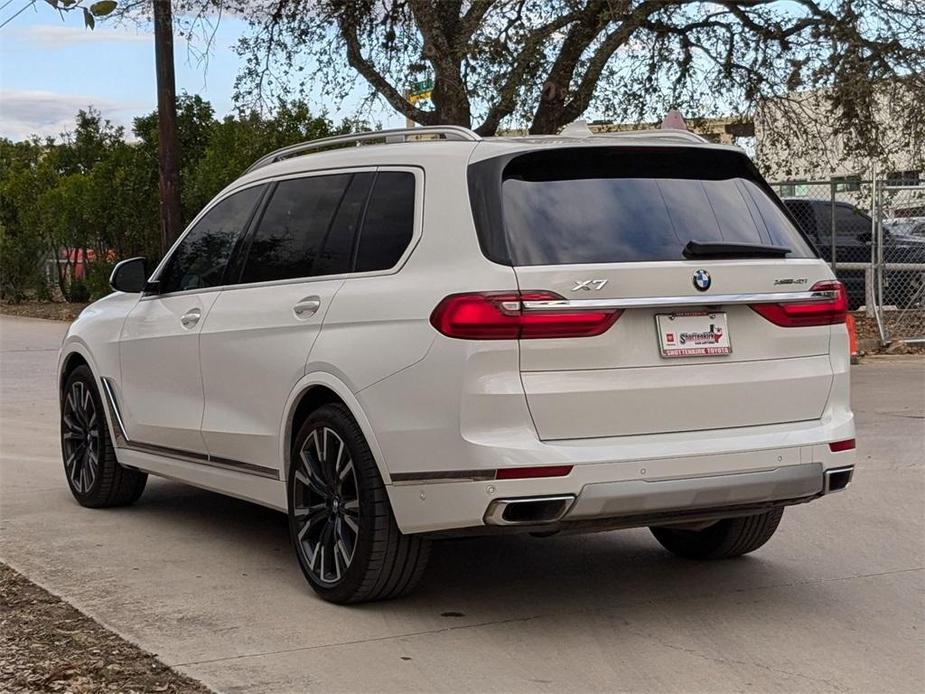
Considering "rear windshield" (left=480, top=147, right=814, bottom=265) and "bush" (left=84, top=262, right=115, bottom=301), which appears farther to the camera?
"bush" (left=84, top=262, right=115, bottom=301)

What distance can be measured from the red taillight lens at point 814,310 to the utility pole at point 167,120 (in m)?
13.9

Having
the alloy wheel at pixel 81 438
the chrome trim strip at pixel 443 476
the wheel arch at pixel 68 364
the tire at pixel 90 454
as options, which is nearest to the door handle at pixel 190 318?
the tire at pixel 90 454

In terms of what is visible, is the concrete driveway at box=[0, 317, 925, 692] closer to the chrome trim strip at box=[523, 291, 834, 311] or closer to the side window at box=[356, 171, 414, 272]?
the chrome trim strip at box=[523, 291, 834, 311]

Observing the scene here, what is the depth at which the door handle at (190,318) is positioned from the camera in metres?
7.14

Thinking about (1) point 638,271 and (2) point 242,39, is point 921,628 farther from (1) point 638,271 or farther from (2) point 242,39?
(2) point 242,39

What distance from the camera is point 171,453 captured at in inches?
295

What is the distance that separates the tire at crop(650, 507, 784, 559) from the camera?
666cm

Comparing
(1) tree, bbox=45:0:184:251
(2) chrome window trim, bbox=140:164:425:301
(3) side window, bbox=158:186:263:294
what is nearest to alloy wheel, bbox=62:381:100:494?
(3) side window, bbox=158:186:263:294

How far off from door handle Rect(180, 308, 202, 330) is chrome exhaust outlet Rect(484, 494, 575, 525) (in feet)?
8.06

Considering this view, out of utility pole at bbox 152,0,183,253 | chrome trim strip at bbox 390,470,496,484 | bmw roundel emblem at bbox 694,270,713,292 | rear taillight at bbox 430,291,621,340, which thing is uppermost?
utility pole at bbox 152,0,183,253

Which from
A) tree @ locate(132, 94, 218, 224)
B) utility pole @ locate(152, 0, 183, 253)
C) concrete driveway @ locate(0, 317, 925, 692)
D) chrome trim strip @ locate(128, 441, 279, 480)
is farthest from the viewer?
tree @ locate(132, 94, 218, 224)

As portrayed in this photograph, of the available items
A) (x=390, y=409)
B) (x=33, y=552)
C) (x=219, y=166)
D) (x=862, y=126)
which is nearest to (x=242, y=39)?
(x=219, y=166)

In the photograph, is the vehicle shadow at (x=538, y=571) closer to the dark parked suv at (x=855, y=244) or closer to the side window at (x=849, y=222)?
the dark parked suv at (x=855, y=244)

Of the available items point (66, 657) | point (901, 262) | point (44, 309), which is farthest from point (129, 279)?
point (44, 309)
